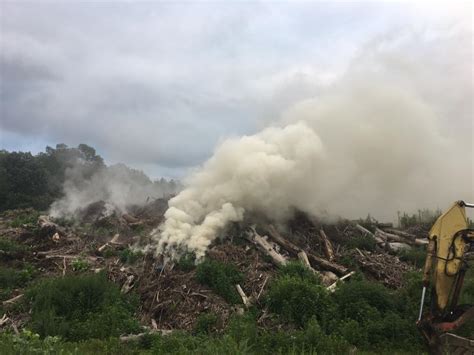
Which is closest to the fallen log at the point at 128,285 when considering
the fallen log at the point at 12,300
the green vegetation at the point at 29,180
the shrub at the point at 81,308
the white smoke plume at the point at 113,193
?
the shrub at the point at 81,308

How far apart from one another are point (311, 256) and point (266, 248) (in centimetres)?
186

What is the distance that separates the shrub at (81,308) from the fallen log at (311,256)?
6850mm

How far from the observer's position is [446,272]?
340 inches

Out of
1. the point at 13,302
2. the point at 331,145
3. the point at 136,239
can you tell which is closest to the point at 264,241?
the point at 136,239

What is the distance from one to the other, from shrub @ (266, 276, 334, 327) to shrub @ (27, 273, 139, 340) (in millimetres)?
4147

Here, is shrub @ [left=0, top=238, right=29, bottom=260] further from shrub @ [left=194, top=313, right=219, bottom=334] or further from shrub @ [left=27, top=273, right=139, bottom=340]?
shrub @ [left=194, top=313, right=219, bottom=334]

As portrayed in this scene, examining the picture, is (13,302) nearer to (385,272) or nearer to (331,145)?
(385,272)

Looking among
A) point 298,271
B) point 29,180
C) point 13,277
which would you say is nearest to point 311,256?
point 298,271

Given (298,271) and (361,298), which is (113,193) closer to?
(298,271)

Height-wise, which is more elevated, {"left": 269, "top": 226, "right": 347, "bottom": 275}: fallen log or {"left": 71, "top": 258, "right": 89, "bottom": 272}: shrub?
{"left": 269, "top": 226, "right": 347, "bottom": 275}: fallen log

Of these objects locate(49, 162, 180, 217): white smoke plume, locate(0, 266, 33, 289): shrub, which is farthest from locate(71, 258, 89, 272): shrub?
locate(49, 162, 180, 217): white smoke plume

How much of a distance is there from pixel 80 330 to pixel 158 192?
2264cm

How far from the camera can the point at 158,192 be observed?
32.9 metres

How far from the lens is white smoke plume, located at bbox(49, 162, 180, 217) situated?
87.9 ft
